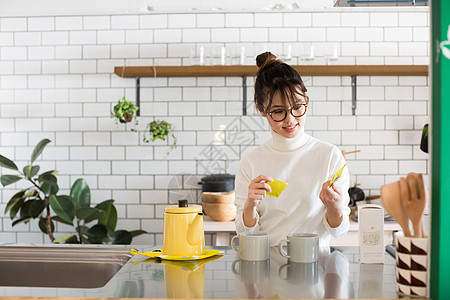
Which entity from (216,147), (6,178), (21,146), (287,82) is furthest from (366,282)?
(21,146)

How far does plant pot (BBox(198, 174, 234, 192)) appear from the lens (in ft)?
12.7

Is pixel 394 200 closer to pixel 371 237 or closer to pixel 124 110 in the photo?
pixel 371 237

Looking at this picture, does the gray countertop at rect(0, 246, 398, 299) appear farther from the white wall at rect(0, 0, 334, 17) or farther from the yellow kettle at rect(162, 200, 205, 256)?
the white wall at rect(0, 0, 334, 17)

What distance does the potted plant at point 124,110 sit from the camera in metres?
3.95

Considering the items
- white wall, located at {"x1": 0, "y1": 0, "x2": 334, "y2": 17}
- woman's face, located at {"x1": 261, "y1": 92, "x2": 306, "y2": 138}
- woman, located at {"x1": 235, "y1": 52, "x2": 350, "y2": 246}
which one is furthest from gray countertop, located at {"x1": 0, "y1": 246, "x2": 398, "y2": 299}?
white wall, located at {"x1": 0, "y1": 0, "x2": 334, "y2": 17}

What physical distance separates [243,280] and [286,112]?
83 centimetres

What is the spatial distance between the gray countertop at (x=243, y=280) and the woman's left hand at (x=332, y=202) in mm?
188

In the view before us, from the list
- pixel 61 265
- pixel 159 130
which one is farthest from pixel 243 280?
pixel 159 130

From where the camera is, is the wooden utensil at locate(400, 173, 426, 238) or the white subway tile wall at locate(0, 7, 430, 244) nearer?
the wooden utensil at locate(400, 173, 426, 238)

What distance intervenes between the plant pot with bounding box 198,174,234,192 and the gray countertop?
6.71 feet

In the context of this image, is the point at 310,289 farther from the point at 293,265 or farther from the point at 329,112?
the point at 329,112

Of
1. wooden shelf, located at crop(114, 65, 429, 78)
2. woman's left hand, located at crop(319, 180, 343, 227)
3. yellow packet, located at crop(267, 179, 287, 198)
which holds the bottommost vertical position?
woman's left hand, located at crop(319, 180, 343, 227)

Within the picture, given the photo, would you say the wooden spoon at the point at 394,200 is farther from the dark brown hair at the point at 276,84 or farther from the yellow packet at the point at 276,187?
the dark brown hair at the point at 276,84

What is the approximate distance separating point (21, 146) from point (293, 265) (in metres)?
3.32
